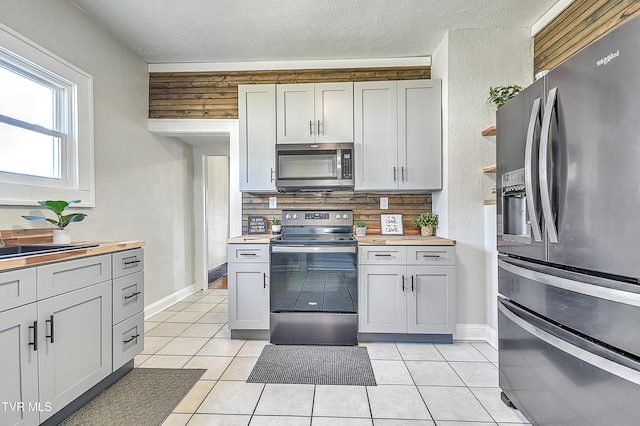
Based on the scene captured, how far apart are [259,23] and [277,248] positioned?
6.15ft

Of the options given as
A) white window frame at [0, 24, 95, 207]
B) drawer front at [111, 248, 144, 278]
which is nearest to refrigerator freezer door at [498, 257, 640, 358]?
drawer front at [111, 248, 144, 278]

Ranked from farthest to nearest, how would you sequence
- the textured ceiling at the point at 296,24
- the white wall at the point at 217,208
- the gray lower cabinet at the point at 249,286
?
the white wall at the point at 217,208 → the gray lower cabinet at the point at 249,286 → the textured ceiling at the point at 296,24

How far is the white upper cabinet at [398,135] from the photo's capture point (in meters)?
2.85

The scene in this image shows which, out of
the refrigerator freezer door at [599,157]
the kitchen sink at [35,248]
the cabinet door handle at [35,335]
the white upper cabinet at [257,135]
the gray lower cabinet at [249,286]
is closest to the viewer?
the refrigerator freezer door at [599,157]

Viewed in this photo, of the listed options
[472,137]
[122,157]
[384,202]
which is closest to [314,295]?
[384,202]

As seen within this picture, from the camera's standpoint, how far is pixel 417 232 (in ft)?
10.4

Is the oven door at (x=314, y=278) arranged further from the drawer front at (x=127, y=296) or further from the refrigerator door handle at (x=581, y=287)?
the refrigerator door handle at (x=581, y=287)

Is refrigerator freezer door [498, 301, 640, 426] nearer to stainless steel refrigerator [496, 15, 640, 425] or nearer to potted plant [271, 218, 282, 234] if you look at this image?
stainless steel refrigerator [496, 15, 640, 425]

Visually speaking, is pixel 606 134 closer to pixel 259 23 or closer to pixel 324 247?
pixel 324 247

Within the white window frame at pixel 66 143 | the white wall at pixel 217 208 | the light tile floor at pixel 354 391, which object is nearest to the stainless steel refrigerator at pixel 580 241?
the light tile floor at pixel 354 391

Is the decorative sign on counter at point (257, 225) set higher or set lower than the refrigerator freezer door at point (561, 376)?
higher

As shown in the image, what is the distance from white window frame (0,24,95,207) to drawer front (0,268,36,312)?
760 mm

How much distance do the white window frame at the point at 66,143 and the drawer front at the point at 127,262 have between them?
654 mm

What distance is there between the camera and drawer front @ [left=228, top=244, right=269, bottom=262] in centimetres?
266
